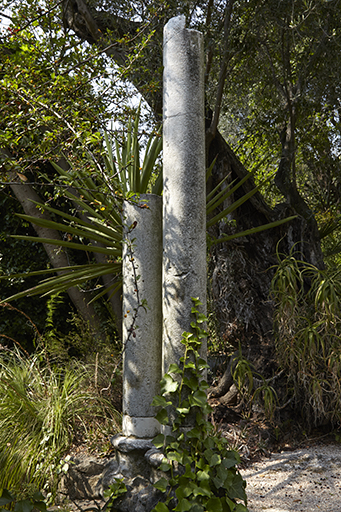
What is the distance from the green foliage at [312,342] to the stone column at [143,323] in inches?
62.0

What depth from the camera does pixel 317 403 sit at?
371cm

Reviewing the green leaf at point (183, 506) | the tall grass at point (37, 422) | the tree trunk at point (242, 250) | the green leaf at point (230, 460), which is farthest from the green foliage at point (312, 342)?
the green leaf at point (183, 506)

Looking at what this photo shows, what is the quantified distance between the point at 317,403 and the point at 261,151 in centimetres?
490

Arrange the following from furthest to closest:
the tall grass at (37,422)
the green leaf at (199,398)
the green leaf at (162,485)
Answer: the tall grass at (37,422) → the green leaf at (199,398) → the green leaf at (162,485)

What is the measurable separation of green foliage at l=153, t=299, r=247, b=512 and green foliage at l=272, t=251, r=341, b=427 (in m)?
1.60

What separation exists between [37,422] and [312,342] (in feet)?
7.60

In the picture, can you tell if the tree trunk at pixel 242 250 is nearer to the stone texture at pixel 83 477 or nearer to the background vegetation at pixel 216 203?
the background vegetation at pixel 216 203

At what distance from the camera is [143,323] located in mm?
2639

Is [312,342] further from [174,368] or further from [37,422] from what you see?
[37,422]

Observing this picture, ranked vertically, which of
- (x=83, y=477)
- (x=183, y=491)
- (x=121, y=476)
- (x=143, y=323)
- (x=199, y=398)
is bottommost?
(x=83, y=477)

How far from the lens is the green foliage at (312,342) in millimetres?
3596

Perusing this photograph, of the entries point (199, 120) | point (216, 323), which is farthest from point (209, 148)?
point (199, 120)

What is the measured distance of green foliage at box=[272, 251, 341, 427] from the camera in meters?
3.60

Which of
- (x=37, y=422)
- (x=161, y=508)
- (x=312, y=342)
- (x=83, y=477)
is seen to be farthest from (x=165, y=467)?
(x=312, y=342)
